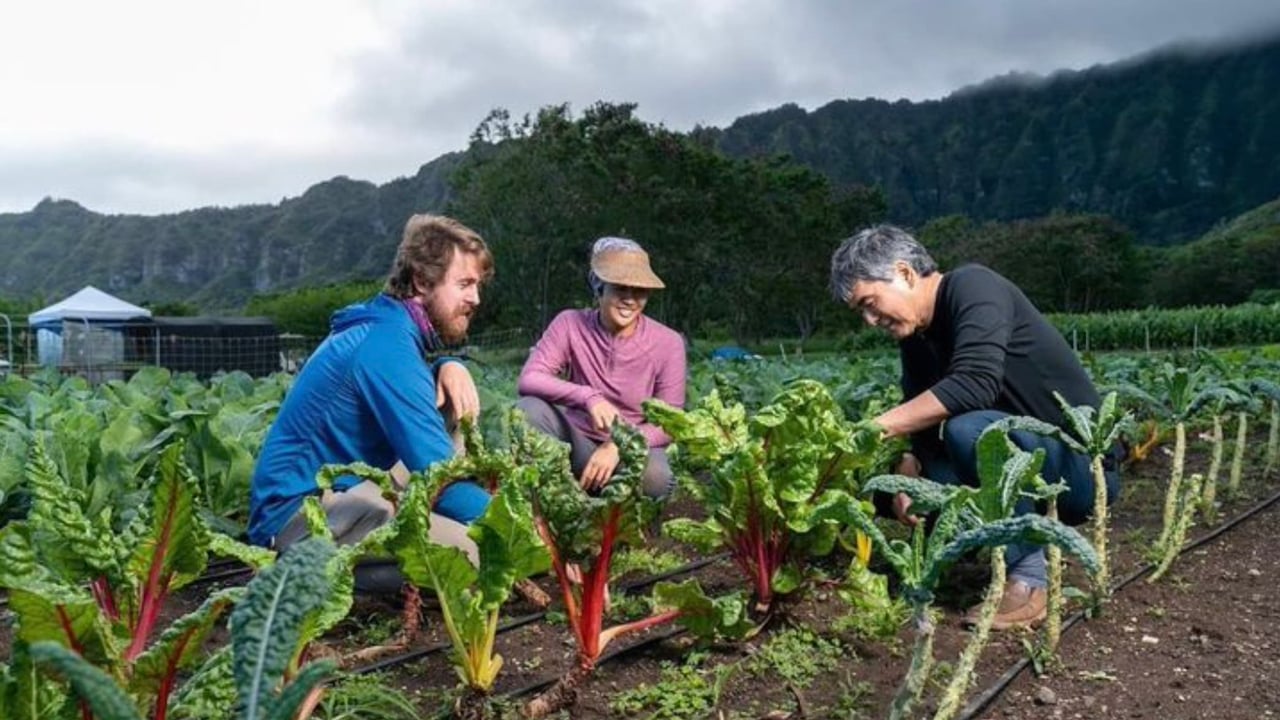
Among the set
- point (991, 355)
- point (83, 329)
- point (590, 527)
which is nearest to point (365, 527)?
point (590, 527)

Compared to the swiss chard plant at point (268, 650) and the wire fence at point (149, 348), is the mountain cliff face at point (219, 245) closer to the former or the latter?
Result: the wire fence at point (149, 348)

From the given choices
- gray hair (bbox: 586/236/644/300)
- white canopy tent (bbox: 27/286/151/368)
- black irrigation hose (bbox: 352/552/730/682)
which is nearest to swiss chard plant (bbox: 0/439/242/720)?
black irrigation hose (bbox: 352/552/730/682)

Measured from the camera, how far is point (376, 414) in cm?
268

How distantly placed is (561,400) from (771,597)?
140cm

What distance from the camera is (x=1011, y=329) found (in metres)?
3.17

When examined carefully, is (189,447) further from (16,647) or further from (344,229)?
(344,229)

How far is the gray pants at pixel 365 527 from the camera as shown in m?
2.73

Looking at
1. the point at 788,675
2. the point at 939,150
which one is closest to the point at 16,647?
the point at 788,675

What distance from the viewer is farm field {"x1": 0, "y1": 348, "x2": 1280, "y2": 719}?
163cm

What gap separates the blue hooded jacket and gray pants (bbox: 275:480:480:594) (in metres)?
0.05

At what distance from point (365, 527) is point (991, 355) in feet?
6.06

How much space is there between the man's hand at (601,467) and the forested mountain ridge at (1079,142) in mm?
93292

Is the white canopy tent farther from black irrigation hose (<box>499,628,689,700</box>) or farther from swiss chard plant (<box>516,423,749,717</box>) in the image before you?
swiss chard plant (<box>516,423,749,717</box>)

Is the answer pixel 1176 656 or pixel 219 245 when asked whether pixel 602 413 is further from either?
pixel 219 245
